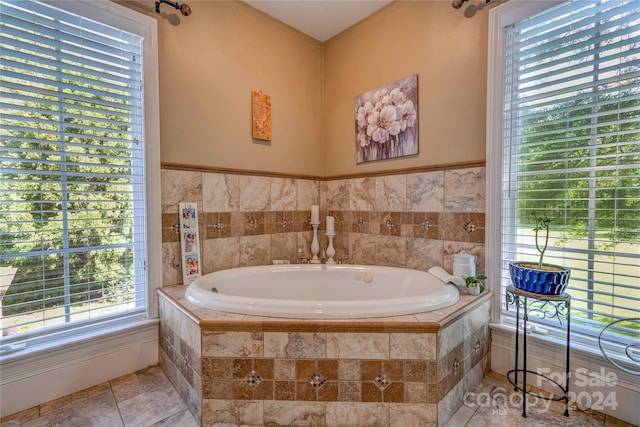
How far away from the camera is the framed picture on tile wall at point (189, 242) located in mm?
1917

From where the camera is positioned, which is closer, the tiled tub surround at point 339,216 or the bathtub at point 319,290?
the bathtub at point 319,290

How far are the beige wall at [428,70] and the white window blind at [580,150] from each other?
19cm

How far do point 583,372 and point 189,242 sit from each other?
7.92ft

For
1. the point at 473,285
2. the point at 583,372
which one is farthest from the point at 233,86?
the point at 583,372

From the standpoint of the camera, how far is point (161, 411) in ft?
4.64

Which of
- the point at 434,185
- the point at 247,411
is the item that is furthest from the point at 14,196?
the point at 434,185

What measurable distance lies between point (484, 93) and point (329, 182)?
1.44 meters

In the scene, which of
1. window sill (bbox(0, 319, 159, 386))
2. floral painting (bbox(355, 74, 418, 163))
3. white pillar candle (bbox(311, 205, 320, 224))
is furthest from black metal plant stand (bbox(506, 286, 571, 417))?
window sill (bbox(0, 319, 159, 386))

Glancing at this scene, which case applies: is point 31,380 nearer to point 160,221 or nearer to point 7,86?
point 160,221

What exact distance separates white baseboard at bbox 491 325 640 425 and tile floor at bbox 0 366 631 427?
63 millimetres

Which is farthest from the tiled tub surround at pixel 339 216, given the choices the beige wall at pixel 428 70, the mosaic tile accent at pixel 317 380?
the mosaic tile accent at pixel 317 380

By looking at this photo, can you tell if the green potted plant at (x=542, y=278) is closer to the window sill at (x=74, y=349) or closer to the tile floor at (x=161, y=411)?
the tile floor at (x=161, y=411)

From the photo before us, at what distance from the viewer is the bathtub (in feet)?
4.23

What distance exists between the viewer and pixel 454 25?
1.89 metres
